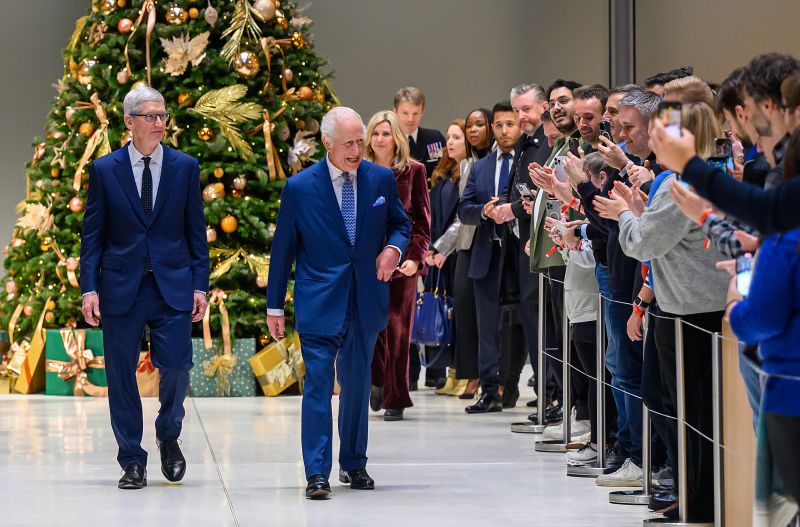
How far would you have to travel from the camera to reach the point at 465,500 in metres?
5.50

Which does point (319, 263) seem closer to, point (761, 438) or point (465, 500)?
point (465, 500)

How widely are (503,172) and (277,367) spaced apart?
7.00ft

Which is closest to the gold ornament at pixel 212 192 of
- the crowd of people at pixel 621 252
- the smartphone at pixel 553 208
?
the crowd of people at pixel 621 252

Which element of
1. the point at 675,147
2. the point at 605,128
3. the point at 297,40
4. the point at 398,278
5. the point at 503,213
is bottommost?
the point at 398,278

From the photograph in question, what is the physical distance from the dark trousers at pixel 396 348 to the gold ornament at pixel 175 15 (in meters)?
2.70

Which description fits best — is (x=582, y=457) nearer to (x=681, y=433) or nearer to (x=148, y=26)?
(x=681, y=433)

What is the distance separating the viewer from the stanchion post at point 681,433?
4.57 metres

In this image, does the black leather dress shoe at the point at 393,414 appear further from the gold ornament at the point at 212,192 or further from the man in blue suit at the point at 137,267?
the man in blue suit at the point at 137,267

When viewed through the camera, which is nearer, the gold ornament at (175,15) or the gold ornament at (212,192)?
the gold ornament at (212,192)

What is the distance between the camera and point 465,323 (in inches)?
349

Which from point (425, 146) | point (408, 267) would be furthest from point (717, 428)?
point (425, 146)

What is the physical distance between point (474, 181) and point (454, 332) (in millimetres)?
1170

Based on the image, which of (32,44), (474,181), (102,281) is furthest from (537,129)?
(32,44)

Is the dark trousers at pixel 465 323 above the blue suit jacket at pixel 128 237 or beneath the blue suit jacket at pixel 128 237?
beneath
